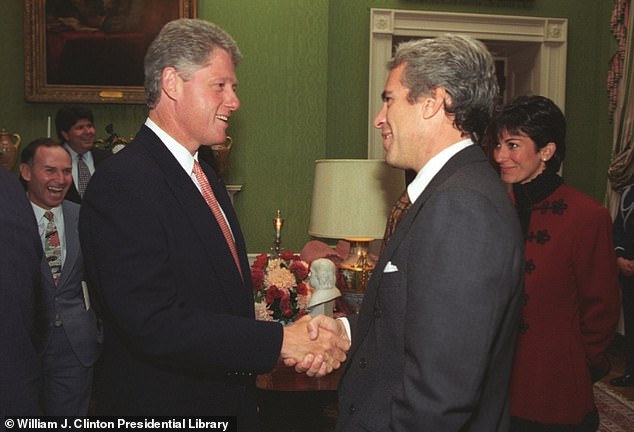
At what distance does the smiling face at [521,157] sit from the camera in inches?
92.4

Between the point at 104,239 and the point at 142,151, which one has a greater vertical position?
the point at 142,151

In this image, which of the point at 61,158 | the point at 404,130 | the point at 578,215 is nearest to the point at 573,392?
the point at 578,215

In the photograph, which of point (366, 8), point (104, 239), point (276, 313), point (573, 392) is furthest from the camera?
point (366, 8)

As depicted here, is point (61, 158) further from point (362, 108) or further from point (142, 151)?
point (362, 108)

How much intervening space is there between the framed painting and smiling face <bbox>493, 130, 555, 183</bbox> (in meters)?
3.82

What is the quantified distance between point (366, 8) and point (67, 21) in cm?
268

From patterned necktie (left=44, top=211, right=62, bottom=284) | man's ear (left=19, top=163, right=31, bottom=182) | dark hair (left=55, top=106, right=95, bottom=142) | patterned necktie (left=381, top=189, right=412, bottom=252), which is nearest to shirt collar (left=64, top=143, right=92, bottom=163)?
dark hair (left=55, top=106, right=95, bottom=142)

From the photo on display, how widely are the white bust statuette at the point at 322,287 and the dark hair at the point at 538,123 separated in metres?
1.06

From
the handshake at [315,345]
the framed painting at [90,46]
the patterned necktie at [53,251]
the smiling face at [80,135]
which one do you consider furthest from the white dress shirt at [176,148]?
the framed painting at [90,46]

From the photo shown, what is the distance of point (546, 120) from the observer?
2.33 metres

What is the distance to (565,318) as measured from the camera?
223 centimetres

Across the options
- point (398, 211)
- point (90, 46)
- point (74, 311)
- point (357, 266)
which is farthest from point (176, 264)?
point (90, 46)

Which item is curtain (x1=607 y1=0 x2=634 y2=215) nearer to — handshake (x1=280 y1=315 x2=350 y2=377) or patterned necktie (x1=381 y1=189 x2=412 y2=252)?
patterned necktie (x1=381 y1=189 x2=412 y2=252)

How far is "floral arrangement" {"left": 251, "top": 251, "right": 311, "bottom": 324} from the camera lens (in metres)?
3.10
